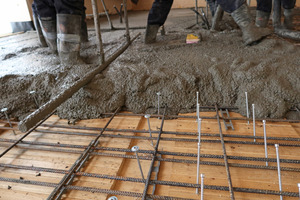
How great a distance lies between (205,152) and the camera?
1.31 m

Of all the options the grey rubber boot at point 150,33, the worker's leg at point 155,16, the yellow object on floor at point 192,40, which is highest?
the worker's leg at point 155,16

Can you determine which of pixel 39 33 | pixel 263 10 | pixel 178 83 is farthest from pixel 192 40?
pixel 39 33

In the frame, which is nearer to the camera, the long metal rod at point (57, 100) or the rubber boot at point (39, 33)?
the long metal rod at point (57, 100)

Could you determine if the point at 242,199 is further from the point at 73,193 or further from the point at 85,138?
the point at 85,138

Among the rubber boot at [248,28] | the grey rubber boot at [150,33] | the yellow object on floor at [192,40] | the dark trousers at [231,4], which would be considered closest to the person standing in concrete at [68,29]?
the grey rubber boot at [150,33]

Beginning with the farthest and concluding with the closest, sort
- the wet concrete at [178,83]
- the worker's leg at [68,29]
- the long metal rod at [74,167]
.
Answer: the worker's leg at [68,29] → the wet concrete at [178,83] → the long metal rod at [74,167]

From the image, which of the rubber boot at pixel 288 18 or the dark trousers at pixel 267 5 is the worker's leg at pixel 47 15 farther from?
the rubber boot at pixel 288 18

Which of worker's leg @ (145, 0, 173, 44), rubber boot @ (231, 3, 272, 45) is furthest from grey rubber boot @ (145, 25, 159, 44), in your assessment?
rubber boot @ (231, 3, 272, 45)

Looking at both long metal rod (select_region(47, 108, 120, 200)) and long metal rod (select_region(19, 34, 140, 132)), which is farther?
long metal rod (select_region(19, 34, 140, 132))

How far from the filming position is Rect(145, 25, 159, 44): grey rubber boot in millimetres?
2855

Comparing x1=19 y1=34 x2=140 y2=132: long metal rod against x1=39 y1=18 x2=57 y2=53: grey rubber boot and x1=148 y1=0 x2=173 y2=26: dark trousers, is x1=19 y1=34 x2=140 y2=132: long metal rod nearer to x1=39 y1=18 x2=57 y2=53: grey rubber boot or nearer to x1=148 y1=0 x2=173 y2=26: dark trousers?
x1=148 y1=0 x2=173 y2=26: dark trousers

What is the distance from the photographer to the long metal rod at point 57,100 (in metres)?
1.22

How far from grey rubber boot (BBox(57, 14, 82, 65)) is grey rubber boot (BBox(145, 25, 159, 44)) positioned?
3.01 ft

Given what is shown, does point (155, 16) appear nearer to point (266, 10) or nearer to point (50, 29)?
point (50, 29)
